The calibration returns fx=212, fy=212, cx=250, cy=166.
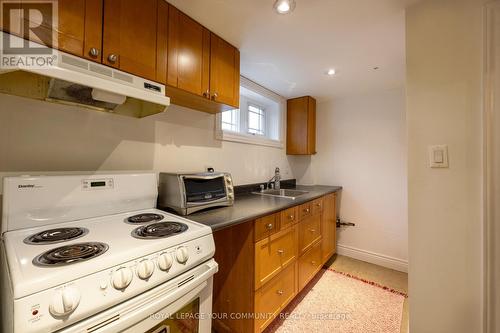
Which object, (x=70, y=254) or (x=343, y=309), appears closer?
(x=70, y=254)

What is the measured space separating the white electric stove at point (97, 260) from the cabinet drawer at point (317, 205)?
138cm

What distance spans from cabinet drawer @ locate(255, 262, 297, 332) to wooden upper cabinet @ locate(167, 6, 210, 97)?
1.45 meters

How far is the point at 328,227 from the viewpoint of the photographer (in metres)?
2.54

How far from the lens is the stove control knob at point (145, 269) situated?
757mm

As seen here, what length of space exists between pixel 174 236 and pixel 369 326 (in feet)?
5.56

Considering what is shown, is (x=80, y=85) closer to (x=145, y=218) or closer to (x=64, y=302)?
(x=145, y=218)

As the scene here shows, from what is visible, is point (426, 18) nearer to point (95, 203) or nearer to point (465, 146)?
point (465, 146)

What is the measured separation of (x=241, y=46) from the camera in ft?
5.62

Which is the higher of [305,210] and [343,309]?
[305,210]

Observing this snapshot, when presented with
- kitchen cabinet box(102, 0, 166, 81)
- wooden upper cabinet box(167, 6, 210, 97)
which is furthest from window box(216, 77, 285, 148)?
kitchen cabinet box(102, 0, 166, 81)

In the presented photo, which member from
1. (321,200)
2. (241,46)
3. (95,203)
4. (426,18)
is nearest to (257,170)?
(321,200)

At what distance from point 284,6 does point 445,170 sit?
4.22 ft

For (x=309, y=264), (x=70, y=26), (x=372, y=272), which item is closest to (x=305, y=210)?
(x=309, y=264)

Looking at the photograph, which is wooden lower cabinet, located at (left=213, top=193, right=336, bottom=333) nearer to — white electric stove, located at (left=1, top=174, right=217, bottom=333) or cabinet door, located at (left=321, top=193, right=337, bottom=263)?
white electric stove, located at (left=1, top=174, right=217, bottom=333)
